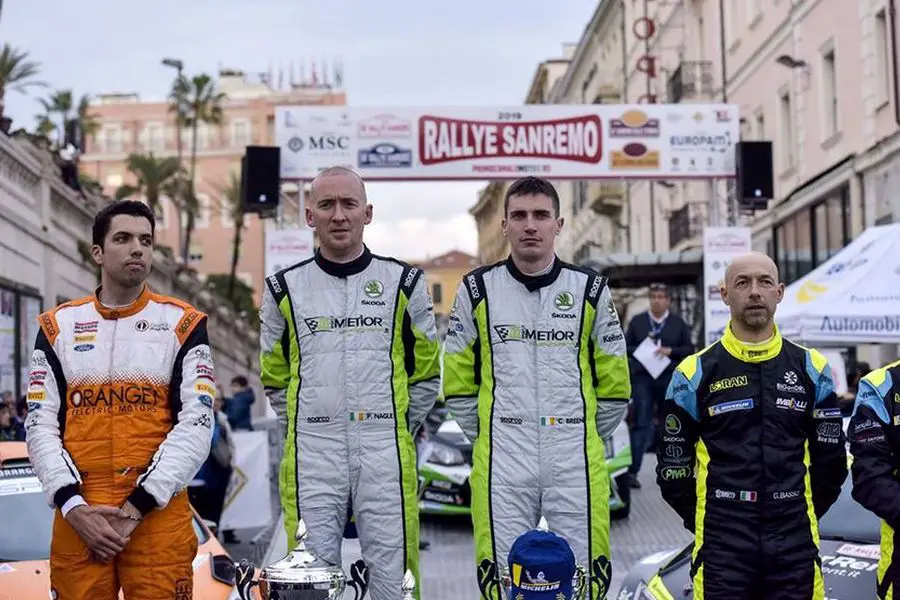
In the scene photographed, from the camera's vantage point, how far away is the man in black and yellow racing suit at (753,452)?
16.5 ft

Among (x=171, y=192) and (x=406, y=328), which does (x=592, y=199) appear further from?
(x=406, y=328)

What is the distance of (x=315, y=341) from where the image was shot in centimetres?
546

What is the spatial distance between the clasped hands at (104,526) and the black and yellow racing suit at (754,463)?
2059 millimetres

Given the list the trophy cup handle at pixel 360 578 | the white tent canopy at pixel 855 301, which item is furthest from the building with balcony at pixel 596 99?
the trophy cup handle at pixel 360 578

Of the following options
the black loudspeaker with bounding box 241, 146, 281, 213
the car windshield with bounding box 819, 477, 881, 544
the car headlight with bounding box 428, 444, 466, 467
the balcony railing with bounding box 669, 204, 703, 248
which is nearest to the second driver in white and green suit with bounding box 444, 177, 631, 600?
the car windshield with bounding box 819, 477, 881, 544

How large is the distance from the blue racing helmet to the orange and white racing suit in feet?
4.43

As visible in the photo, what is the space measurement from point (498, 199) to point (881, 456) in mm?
85710

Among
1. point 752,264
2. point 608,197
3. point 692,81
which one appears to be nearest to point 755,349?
point 752,264

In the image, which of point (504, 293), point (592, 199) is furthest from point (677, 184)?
point (504, 293)

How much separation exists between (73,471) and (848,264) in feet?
32.2

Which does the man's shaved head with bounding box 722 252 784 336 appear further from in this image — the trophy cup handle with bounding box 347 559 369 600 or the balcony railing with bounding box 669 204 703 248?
the balcony railing with bounding box 669 204 703 248

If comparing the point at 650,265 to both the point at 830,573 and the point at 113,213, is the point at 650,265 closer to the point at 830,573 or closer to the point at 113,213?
the point at 830,573

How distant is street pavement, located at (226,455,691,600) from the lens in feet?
31.0

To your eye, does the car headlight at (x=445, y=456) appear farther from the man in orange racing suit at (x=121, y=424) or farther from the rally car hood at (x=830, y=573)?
the man in orange racing suit at (x=121, y=424)
